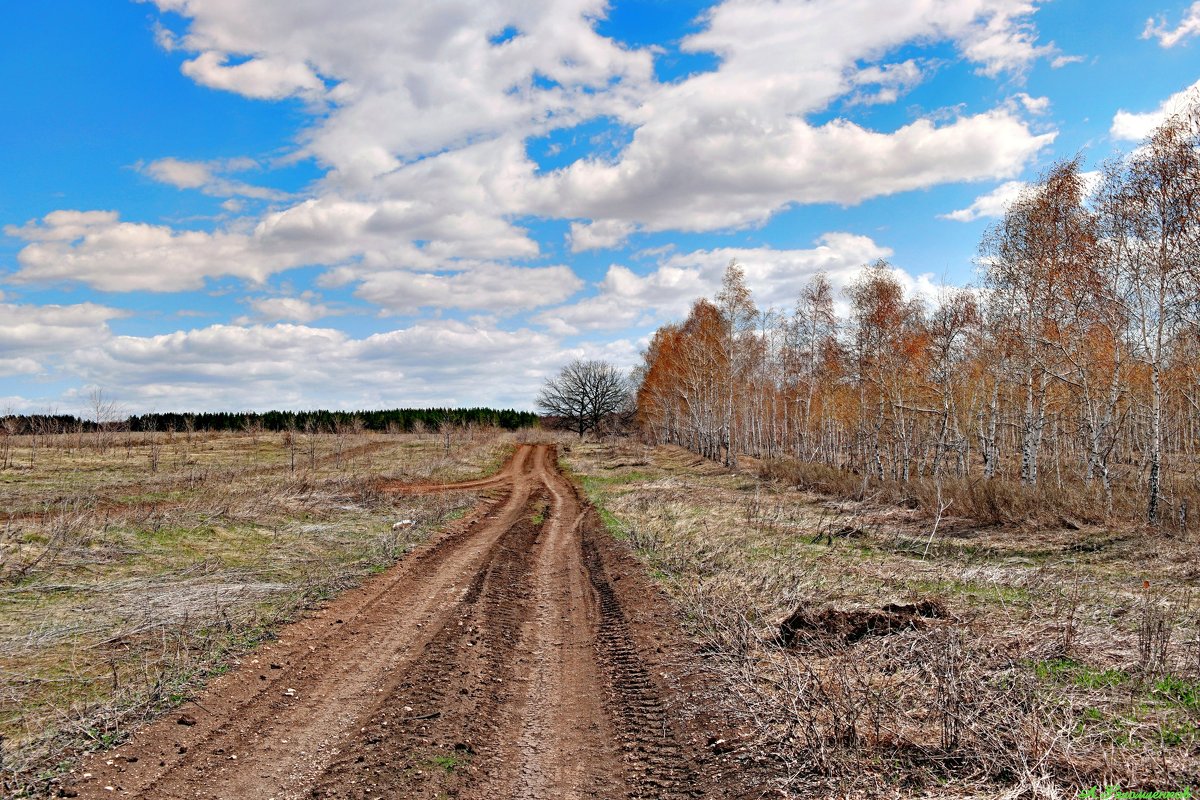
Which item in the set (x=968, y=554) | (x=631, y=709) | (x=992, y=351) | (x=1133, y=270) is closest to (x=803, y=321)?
(x=992, y=351)

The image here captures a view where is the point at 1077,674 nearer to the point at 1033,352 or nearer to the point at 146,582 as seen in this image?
the point at 146,582

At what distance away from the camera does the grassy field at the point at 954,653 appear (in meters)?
4.81

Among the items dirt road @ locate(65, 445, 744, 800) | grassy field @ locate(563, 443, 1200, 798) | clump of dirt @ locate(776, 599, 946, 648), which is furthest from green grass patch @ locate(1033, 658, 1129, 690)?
dirt road @ locate(65, 445, 744, 800)

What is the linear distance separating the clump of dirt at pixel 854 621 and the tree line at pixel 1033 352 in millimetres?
11125

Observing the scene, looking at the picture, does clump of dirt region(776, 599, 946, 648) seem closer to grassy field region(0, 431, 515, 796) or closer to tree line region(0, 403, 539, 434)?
grassy field region(0, 431, 515, 796)

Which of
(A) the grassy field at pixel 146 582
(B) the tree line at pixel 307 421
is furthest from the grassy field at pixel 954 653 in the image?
(B) the tree line at pixel 307 421

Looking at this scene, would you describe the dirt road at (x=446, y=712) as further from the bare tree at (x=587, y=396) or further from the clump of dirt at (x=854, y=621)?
the bare tree at (x=587, y=396)

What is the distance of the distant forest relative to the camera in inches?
2378

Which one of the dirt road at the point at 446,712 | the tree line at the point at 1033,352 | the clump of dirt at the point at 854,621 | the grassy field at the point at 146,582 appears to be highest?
the tree line at the point at 1033,352

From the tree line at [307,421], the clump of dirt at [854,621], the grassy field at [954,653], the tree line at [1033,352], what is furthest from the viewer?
the tree line at [307,421]

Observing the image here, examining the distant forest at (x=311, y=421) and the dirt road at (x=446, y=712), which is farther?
the distant forest at (x=311, y=421)

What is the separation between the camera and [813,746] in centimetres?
528

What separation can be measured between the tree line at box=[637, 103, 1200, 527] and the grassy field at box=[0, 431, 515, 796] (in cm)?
1840

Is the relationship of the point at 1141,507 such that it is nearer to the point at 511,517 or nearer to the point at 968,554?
the point at 968,554
